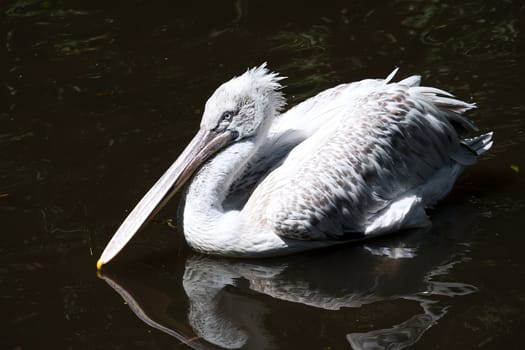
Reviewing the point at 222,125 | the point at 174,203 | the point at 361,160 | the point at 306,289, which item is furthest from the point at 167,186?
the point at 361,160

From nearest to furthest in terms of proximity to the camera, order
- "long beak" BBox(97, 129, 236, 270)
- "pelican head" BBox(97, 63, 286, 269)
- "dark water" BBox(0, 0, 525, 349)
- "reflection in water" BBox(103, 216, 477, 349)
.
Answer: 1. "reflection in water" BBox(103, 216, 477, 349)
2. "dark water" BBox(0, 0, 525, 349)
3. "long beak" BBox(97, 129, 236, 270)
4. "pelican head" BBox(97, 63, 286, 269)

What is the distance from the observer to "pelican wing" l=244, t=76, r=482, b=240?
6.60m

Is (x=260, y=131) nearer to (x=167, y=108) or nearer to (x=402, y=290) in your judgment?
(x=402, y=290)

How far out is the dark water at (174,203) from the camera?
19.3 ft

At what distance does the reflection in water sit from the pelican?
5.4 inches

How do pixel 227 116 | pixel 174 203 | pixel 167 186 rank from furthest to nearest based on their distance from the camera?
pixel 174 203, pixel 227 116, pixel 167 186

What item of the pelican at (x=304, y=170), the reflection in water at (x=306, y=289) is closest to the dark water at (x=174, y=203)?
the reflection in water at (x=306, y=289)

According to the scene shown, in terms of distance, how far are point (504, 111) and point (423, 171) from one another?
4.66ft

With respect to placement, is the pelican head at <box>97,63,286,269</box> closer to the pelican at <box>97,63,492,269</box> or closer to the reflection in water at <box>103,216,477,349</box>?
the pelican at <box>97,63,492,269</box>

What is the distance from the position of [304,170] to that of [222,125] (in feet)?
2.11

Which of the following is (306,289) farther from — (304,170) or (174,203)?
(174,203)

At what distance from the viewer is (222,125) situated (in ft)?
22.3

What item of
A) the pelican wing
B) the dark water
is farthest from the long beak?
the pelican wing

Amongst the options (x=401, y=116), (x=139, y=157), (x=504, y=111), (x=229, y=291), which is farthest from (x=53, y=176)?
(x=504, y=111)
